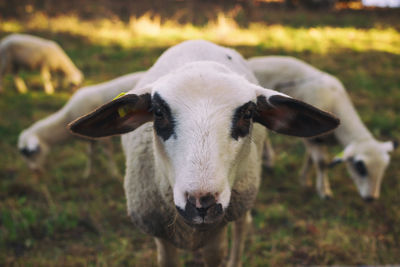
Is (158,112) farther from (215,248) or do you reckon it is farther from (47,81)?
(47,81)

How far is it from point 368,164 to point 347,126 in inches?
21.1

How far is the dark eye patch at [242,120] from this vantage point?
1.46m

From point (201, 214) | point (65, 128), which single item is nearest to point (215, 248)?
point (201, 214)

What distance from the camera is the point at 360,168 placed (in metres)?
3.54

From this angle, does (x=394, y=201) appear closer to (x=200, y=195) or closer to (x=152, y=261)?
(x=152, y=261)

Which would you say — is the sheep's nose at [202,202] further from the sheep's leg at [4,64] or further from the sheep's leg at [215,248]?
the sheep's leg at [4,64]

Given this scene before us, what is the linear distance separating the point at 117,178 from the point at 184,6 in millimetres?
11164

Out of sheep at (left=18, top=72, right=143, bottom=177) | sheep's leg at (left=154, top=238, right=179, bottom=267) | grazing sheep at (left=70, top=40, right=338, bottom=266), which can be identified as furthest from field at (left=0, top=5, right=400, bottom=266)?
grazing sheep at (left=70, top=40, right=338, bottom=266)

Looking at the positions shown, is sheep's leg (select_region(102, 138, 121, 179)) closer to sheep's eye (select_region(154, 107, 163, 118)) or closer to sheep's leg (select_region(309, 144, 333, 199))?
sheep's leg (select_region(309, 144, 333, 199))

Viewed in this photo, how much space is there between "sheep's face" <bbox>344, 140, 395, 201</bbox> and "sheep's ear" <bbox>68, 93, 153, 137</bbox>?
8.62 feet

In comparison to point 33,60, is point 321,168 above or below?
below

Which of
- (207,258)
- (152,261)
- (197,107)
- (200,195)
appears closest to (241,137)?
(197,107)

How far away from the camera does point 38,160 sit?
4.30 meters

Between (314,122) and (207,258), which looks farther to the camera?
(207,258)
